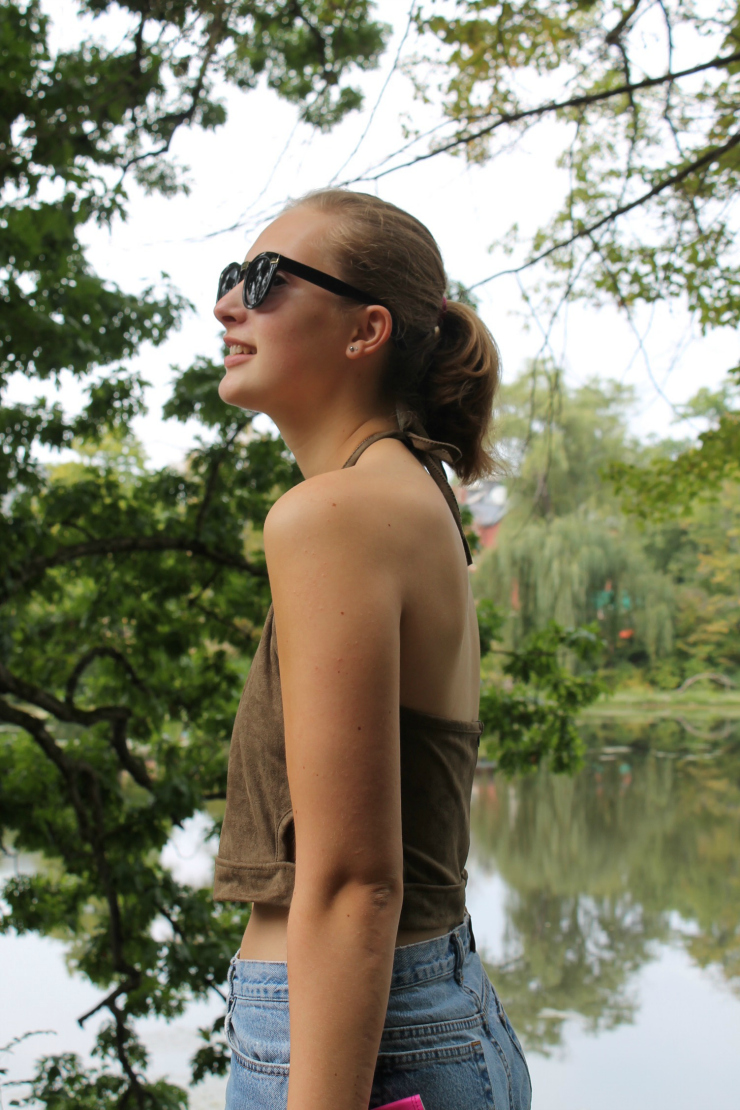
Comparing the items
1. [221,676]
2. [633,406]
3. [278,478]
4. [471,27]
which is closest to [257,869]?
[471,27]

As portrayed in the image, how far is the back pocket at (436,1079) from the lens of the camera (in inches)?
20.2

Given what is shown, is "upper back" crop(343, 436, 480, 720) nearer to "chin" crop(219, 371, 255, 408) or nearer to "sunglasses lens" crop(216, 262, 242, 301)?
"chin" crop(219, 371, 255, 408)

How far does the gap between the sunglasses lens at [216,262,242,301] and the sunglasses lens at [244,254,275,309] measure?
48 millimetres

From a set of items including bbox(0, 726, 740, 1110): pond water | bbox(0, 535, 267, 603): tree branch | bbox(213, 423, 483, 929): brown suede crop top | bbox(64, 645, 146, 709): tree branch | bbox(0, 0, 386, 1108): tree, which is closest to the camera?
bbox(213, 423, 483, 929): brown suede crop top

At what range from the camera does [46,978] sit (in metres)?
3.89

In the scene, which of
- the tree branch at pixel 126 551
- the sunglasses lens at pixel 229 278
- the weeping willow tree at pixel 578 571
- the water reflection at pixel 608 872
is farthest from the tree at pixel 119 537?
the weeping willow tree at pixel 578 571

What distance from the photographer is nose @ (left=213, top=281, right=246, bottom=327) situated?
703 mm

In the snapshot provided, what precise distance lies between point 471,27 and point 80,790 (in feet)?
8.24

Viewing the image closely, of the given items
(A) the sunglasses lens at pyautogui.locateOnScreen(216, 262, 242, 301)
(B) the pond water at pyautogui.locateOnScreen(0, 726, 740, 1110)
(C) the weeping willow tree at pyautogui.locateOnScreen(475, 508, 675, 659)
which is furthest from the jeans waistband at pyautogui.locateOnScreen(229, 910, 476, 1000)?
(C) the weeping willow tree at pyautogui.locateOnScreen(475, 508, 675, 659)

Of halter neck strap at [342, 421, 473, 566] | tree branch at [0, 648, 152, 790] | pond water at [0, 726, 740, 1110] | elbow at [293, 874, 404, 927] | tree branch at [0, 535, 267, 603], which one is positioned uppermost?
tree branch at [0, 535, 267, 603]

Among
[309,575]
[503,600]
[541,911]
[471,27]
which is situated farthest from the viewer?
[503,600]

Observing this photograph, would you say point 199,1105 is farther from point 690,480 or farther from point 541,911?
point 690,480

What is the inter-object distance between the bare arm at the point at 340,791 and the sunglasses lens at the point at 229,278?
1.11ft

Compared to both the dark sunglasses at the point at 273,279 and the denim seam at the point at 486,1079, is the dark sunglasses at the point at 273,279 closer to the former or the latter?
the dark sunglasses at the point at 273,279
